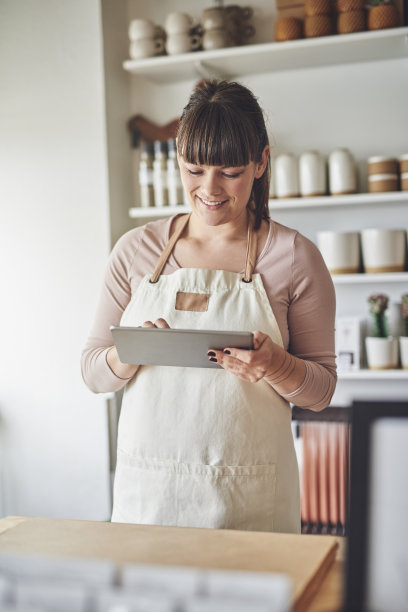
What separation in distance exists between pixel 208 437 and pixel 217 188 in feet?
1.69

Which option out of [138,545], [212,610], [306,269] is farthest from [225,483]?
[212,610]

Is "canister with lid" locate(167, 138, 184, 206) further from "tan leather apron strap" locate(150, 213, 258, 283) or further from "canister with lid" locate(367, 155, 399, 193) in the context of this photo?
"tan leather apron strap" locate(150, 213, 258, 283)

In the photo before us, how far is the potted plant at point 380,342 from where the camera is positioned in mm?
2559

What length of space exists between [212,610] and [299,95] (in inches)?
100

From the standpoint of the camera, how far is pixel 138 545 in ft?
3.22

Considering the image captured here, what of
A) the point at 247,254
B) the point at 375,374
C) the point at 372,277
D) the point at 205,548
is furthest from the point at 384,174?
the point at 205,548

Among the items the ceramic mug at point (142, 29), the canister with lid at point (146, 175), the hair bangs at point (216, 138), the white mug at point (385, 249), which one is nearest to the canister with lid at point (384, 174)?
the white mug at point (385, 249)

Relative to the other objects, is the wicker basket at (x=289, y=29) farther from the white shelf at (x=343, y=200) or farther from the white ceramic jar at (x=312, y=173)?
the white shelf at (x=343, y=200)

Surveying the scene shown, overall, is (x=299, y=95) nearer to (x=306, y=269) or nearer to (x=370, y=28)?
(x=370, y=28)

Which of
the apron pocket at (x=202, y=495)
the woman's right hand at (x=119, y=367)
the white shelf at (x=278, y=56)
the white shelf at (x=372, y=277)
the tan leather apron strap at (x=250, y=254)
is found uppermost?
the white shelf at (x=278, y=56)

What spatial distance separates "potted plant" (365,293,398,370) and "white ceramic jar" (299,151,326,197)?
0.49 m

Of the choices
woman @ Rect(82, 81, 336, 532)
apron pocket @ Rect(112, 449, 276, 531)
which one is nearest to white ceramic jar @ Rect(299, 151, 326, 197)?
woman @ Rect(82, 81, 336, 532)

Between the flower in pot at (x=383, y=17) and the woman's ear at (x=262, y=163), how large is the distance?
1334mm

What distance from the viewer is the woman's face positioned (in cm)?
134
